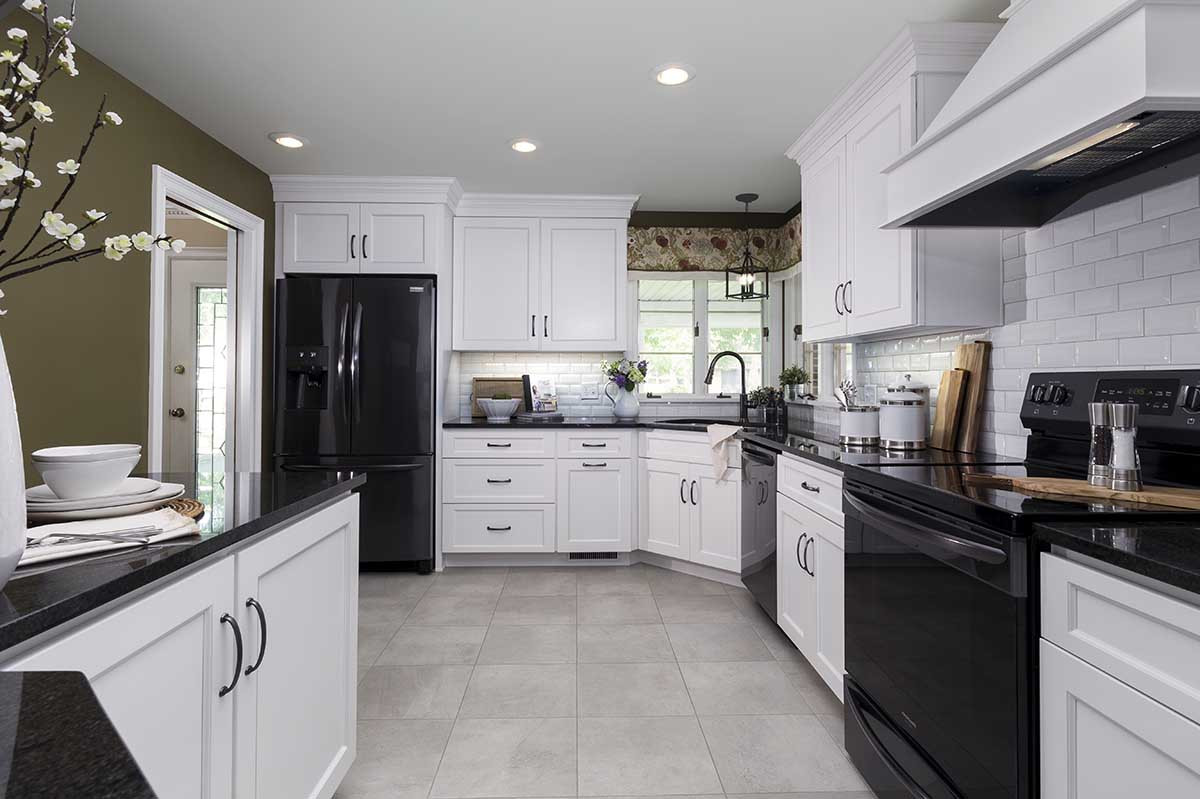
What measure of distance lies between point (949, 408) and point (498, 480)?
2.62 m

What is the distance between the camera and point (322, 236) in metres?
4.06

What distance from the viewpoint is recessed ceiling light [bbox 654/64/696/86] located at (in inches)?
101

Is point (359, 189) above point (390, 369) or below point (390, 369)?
above

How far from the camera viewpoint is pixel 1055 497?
1.39 meters

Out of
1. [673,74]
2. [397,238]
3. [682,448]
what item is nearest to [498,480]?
[682,448]

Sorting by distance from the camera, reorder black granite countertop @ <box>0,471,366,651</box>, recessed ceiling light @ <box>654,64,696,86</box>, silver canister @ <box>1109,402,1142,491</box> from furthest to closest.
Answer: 1. recessed ceiling light @ <box>654,64,696,86</box>
2. silver canister @ <box>1109,402,1142,491</box>
3. black granite countertop @ <box>0,471,366,651</box>

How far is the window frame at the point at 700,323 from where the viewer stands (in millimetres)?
4660

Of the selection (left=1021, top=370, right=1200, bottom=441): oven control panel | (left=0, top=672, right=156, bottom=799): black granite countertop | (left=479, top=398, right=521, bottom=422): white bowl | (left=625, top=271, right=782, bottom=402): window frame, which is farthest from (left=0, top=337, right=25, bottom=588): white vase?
(left=625, top=271, right=782, bottom=402): window frame

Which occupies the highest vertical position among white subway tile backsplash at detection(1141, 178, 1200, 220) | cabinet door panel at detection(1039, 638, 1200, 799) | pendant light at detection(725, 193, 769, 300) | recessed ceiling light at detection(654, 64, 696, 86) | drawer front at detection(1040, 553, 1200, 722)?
recessed ceiling light at detection(654, 64, 696, 86)

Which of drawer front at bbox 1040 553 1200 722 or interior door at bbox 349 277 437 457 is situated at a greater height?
interior door at bbox 349 277 437 457

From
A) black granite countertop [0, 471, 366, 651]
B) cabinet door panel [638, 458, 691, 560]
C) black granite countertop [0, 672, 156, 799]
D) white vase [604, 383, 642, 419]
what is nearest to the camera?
black granite countertop [0, 672, 156, 799]

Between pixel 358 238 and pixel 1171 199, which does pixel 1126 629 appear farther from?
pixel 358 238

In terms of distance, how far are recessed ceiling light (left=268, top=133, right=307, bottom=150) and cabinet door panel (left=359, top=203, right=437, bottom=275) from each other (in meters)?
0.65

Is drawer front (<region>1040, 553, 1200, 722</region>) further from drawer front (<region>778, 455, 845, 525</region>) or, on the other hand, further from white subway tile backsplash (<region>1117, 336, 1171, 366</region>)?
drawer front (<region>778, 455, 845, 525</region>)
